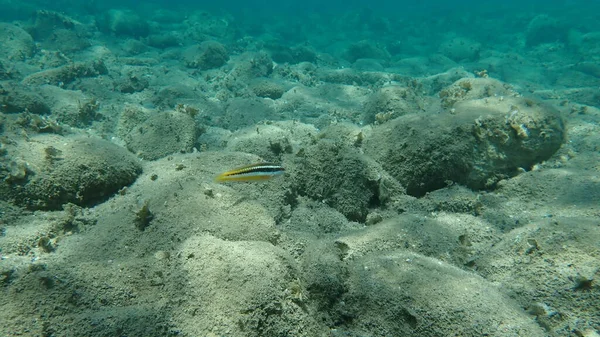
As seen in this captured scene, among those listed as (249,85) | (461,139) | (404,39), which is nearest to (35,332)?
(461,139)

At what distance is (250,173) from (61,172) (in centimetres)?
276

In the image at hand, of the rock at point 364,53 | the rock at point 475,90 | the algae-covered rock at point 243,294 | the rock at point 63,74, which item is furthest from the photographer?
the rock at point 364,53

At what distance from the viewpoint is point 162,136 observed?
247 inches

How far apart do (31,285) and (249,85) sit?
10.1 meters

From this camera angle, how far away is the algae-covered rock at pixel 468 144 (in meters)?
4.77

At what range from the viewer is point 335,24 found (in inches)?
1326

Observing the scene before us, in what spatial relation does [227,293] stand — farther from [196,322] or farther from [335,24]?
[335,24]

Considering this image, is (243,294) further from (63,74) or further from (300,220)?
(63,74)

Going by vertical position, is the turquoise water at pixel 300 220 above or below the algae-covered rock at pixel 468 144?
below

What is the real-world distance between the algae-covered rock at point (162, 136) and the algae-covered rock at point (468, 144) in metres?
3.69

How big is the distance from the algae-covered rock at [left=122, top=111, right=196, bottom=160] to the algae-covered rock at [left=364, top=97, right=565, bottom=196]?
3.69 m

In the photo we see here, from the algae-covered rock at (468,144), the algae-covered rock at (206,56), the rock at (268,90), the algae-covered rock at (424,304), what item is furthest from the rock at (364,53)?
the algae-covered rock at (424,304)

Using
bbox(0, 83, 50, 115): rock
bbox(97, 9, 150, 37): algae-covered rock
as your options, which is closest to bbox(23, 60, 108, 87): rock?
bbox(0, 83, 50, 115): rock

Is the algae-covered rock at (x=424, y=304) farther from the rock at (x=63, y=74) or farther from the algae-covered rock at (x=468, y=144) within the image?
the rock at (x=63, y=74)
